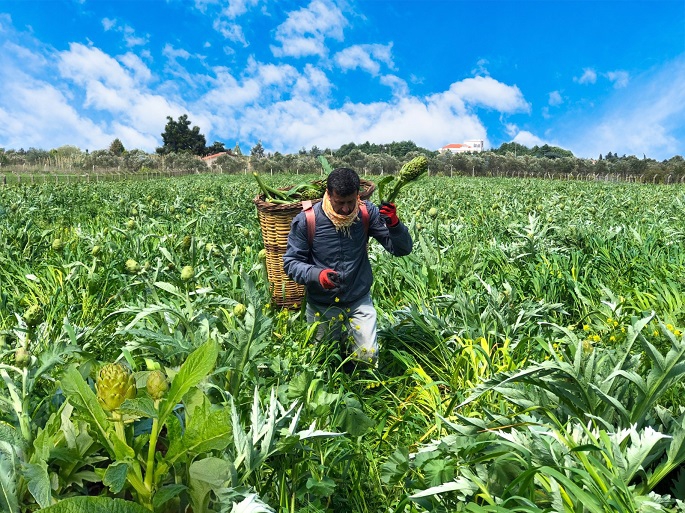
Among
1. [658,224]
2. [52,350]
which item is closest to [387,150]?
[658,224]

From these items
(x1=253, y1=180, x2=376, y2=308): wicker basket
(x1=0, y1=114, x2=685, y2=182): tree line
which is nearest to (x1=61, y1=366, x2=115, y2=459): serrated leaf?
(x1=253, y1=180, x2=376, y2=308): wicker basket

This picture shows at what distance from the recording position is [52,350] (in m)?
1.70

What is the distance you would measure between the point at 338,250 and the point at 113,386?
7.07 ft

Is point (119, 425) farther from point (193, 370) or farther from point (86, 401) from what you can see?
point (193, 370)

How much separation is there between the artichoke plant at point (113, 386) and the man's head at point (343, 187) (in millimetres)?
1929

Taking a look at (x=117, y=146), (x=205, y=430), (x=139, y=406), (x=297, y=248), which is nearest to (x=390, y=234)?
(x=297, y=248)

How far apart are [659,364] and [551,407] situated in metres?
0.42

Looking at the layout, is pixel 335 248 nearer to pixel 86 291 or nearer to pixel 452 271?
pixel 452 271

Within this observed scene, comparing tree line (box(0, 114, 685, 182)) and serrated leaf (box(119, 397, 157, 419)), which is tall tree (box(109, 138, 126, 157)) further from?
serrated leaf (box(119, 397, 157, 419))

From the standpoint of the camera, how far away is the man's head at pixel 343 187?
2785 mm

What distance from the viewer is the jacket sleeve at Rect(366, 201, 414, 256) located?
3025 millimetres

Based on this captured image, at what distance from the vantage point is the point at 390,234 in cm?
307

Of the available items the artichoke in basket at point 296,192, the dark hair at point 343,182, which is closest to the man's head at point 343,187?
the dark hair at point 343,182

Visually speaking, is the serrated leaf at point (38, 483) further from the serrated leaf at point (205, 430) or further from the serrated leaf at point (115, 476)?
the serrated leaf at point (205, 430)
